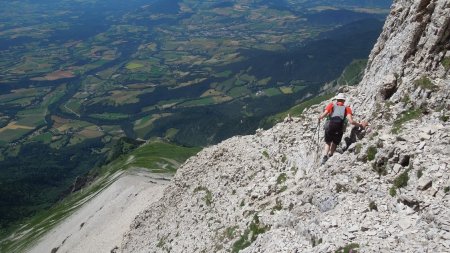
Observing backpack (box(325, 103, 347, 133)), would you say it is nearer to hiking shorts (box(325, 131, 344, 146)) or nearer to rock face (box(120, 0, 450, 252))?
hiking shorts (box(325, 131, 344, 146))

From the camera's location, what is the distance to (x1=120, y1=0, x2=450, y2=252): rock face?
21.0m

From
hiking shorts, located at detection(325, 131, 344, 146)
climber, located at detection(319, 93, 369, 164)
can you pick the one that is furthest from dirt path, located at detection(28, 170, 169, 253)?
hiking shorts, located at detection(325, 131, 344, 146)

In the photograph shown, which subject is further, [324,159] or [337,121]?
[324,159]

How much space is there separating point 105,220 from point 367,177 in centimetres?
8125

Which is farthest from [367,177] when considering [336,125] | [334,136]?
[336,125]

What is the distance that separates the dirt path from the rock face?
1483 inches

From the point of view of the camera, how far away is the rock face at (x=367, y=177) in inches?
826

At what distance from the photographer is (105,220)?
3804 inches

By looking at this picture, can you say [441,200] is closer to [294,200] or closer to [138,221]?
[294,200]

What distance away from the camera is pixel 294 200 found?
29.4 meters

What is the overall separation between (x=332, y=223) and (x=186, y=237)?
74.1 ft

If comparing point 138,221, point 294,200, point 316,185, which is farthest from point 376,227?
point 138,221

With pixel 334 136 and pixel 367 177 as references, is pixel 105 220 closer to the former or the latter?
pixel 334 136

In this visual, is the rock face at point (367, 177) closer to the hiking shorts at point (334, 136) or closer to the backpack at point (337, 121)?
the hiking shorts at point (334, 136)
